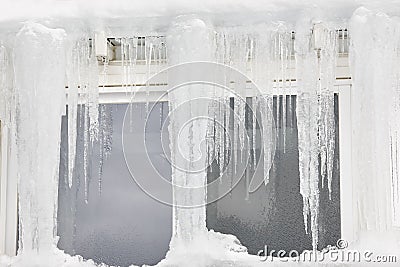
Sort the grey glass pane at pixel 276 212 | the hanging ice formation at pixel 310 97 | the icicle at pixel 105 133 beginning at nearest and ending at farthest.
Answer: the hanging ice formation at pixel 310 97
the grey glass pane at pixel 276 212
the icicle at pixel 105 133

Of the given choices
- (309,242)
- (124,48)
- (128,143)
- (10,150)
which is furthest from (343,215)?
(10,150)

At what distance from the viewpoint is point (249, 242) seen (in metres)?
2.93

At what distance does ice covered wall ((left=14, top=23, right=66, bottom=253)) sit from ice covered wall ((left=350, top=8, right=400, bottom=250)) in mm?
872

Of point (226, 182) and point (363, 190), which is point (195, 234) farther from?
point (226, 182)

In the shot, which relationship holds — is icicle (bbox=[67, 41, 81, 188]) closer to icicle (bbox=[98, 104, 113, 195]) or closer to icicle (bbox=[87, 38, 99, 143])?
icicle (bbox=[87, 38, 99, 143])

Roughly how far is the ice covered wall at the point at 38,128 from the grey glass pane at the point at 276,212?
1.15 metres

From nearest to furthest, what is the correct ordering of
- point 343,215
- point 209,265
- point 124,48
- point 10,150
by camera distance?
point 209,265, point 124,48, point 343,215, point 10,150

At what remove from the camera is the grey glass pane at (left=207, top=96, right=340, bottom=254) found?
291 centimetres

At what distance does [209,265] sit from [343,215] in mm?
1174

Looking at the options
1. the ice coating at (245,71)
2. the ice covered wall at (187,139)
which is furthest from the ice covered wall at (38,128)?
the ice covered wall at (187,139)

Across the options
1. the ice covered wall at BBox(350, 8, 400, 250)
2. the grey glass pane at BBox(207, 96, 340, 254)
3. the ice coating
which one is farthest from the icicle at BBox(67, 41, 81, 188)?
the grey glass pane at BBox(207, 96, 340, 254)

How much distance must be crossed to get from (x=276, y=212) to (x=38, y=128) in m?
1.34

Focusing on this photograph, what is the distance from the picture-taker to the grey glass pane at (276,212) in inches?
115

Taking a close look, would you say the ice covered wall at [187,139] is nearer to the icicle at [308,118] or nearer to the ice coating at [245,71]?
the ice coating at [245,71]
